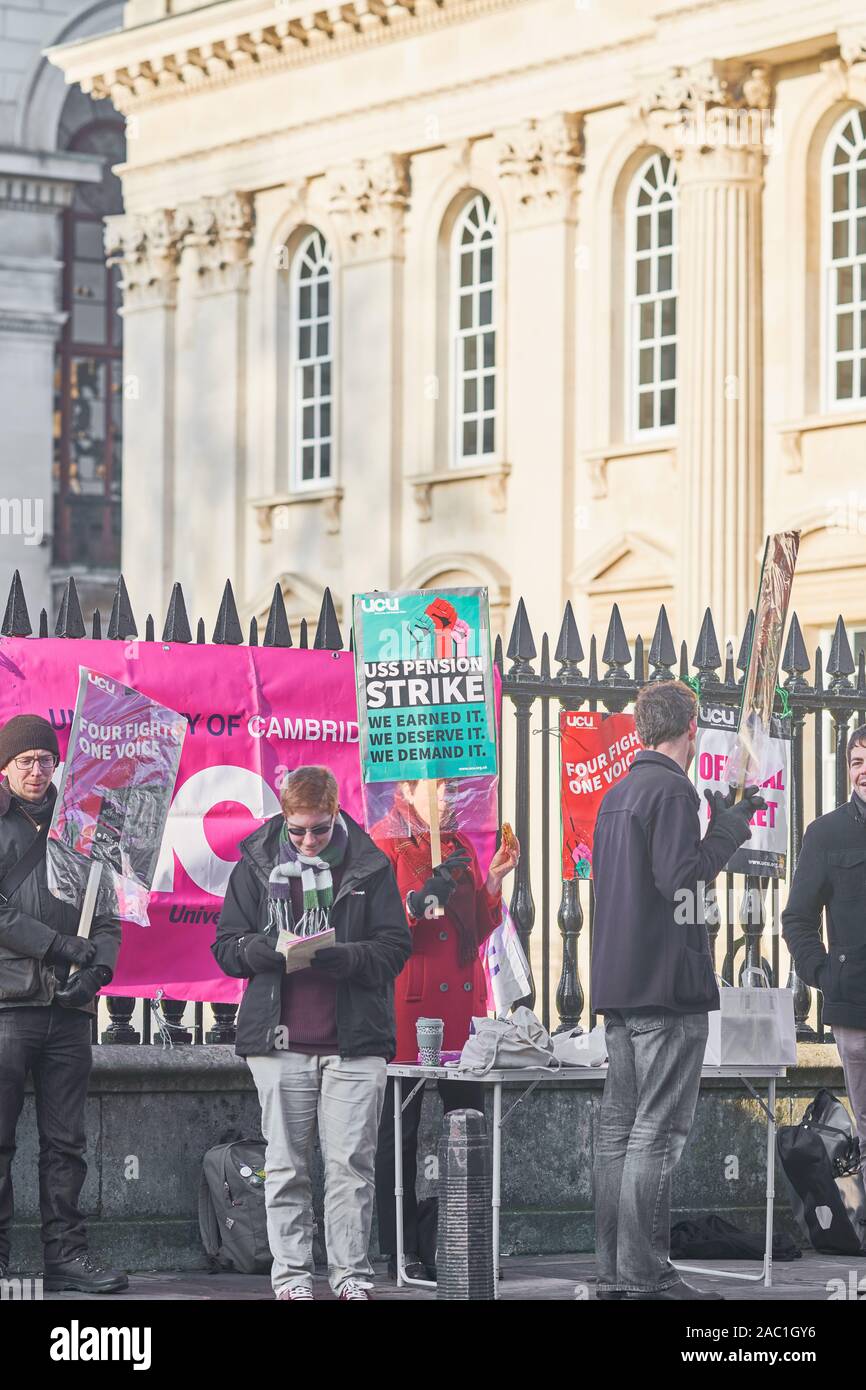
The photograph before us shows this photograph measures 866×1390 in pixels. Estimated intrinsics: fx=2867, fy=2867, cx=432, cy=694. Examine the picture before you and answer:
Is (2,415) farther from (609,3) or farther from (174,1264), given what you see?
(174,1264)

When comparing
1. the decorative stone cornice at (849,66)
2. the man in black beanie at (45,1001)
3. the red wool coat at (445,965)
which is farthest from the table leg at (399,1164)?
the decorative stone cornice at (849,66)

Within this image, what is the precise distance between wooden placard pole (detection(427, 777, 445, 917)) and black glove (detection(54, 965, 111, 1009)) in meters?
1.37

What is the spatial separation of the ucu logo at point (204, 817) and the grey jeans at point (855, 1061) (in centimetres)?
236

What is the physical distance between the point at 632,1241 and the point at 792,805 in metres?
3.63

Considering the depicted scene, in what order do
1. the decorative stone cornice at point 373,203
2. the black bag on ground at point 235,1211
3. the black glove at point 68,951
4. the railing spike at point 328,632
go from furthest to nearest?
the decorative stone cornice at point 373,203, the railing spike at point 328,632, the black bag on ground at point 235,1211, the black glove at point 68,951

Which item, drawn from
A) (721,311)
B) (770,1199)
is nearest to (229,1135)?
(770,1199)

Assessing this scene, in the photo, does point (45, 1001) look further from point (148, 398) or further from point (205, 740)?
point (148, 398)

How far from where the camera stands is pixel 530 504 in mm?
29844

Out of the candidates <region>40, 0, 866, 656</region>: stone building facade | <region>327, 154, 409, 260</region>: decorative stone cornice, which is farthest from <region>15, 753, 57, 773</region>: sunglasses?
<region>327, 154, 409, 260</region>: decorative stone cornice

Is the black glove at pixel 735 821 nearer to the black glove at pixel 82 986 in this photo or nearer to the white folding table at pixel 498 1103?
the white folding table at pixel 498 1103

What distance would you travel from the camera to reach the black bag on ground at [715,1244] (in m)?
11.3

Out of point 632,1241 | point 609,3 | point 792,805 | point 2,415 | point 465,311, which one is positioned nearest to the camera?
point 632,1241

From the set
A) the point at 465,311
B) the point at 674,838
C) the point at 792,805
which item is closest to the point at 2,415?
the point at 465,311

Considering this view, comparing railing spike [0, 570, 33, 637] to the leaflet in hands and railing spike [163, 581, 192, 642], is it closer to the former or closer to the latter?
railing spike [163, 581, 192, 642]
